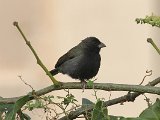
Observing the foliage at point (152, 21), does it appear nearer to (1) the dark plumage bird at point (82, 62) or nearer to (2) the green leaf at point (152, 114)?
(2) the green leaf at point (152, 114)

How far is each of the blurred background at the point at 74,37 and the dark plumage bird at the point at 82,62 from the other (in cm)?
158

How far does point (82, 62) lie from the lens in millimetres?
4133

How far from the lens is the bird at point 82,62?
3.91 meters

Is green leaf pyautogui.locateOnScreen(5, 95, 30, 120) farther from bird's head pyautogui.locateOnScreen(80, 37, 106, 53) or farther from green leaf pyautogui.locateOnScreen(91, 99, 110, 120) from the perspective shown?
bird's head pyautogui.locateOnScreen(80, 37, 106, 53)

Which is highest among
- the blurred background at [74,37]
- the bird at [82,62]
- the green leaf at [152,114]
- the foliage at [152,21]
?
the blurred background at [74,37]

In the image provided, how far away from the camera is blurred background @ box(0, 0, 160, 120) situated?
612cm

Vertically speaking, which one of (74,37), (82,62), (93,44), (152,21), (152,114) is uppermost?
(74,37)

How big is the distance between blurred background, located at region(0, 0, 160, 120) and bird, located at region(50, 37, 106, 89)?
1.58 m

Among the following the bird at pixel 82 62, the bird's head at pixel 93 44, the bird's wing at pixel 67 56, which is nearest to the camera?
the bird at pixel 82 62

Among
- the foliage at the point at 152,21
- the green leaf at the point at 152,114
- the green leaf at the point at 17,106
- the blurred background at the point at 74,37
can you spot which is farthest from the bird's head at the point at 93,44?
the foliage at the point at 152,21

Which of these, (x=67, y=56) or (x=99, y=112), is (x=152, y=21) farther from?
(x=67, y=56)

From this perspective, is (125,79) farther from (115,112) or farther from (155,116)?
(155,116)

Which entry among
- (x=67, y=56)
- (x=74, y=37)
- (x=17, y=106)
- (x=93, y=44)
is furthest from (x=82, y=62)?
(x=17, y=106)

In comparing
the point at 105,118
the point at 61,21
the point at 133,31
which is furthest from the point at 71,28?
the point at 105,118
